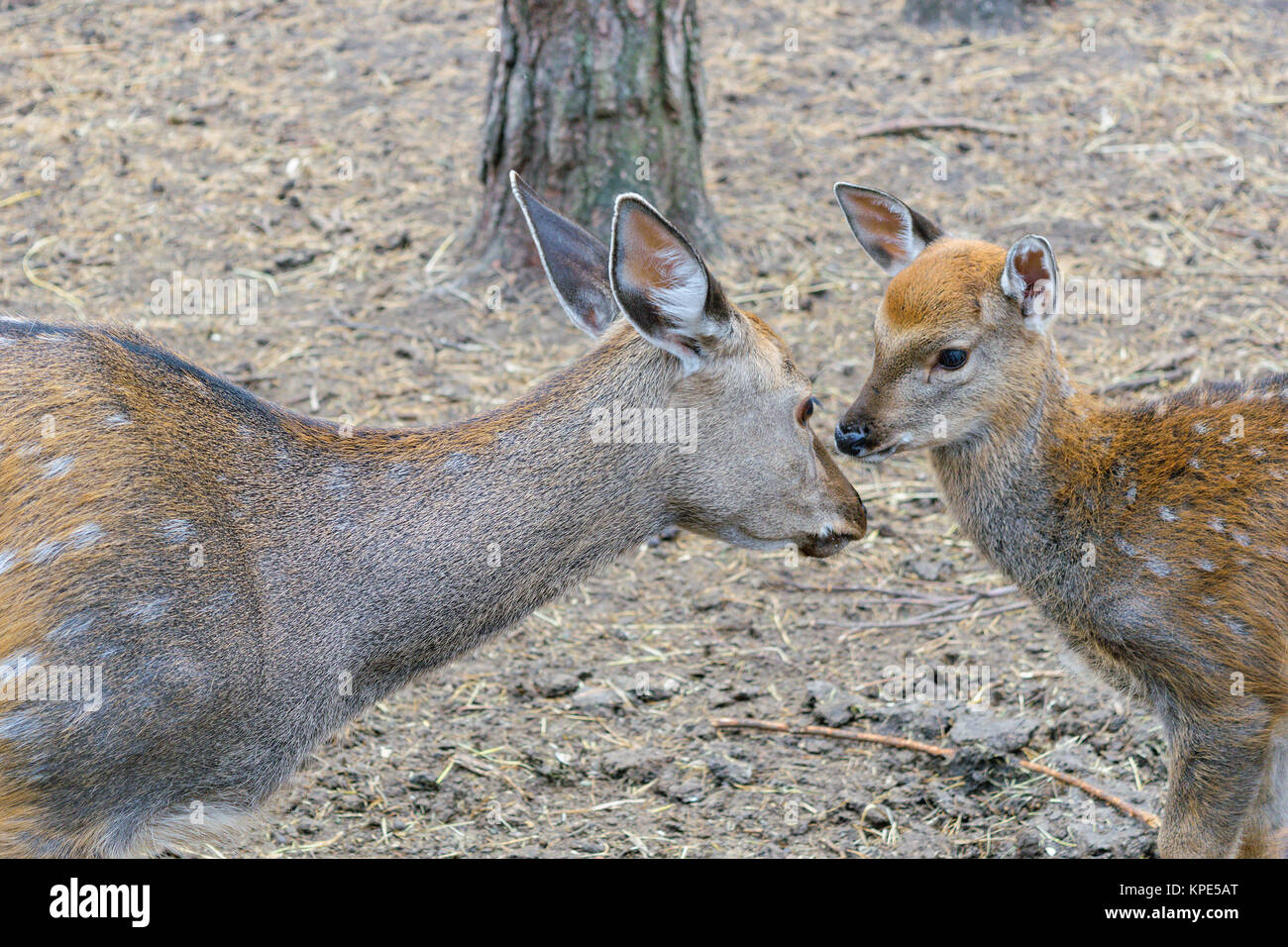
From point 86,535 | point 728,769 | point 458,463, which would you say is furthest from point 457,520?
point 728,769

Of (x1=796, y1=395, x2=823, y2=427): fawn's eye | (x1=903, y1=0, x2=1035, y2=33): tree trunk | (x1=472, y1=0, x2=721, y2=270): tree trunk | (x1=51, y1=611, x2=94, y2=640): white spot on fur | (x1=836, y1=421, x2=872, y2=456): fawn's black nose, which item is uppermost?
(x1=903, y1=0, x2=1035, y2=33): tree trunk

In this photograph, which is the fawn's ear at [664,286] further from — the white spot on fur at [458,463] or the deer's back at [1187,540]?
the deer's back at [1187,540]

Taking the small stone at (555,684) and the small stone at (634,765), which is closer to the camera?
the small stone at (634,765)

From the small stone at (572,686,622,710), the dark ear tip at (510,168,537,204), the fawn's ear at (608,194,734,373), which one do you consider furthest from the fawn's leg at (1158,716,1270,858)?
the dark ear tip at (510,168,537,204)

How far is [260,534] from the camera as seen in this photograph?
3.63m

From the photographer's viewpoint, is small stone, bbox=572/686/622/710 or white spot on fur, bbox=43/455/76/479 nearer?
white spot on fur, bbox=43/455/76/479

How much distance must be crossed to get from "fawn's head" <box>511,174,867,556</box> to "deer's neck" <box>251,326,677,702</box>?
0.26 feet

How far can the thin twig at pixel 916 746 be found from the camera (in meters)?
4.48

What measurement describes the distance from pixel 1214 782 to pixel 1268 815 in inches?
22.6

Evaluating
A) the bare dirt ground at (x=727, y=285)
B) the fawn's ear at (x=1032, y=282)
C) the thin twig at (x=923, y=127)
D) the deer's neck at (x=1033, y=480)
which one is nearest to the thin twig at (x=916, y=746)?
the bare dirt ground at (x=727, y=285)

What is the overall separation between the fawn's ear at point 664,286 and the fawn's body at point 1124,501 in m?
0.88

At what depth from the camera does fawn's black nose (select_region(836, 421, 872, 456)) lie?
4457 millimetres

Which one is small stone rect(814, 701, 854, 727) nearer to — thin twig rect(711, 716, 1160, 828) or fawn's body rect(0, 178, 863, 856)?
thin twig rect(711, 716, 1160, 828)
